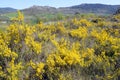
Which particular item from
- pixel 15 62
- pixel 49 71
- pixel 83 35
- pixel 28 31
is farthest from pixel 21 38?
pixel 83 35

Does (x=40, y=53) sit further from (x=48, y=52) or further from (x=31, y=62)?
(x=31, y=62)

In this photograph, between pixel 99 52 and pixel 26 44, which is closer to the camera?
pixel 26 44

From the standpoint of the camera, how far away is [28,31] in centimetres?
858

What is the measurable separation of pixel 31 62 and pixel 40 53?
2.37 feet

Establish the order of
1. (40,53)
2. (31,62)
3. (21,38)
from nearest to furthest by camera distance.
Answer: (31,62) < (40,53) < (21,38)

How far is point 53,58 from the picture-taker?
7.43 m

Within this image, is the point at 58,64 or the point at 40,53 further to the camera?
the point at 40,53

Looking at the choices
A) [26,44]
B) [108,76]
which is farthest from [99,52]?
[26,44]

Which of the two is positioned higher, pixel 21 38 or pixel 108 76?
pixel 21 38

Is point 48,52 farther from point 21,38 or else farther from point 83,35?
point 83,35

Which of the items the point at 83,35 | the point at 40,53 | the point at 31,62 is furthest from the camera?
the point at 83,35

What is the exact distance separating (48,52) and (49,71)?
2.77 feet

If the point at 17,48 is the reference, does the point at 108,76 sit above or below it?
below

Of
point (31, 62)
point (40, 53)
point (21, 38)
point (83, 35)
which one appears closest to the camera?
point (31, 62)
